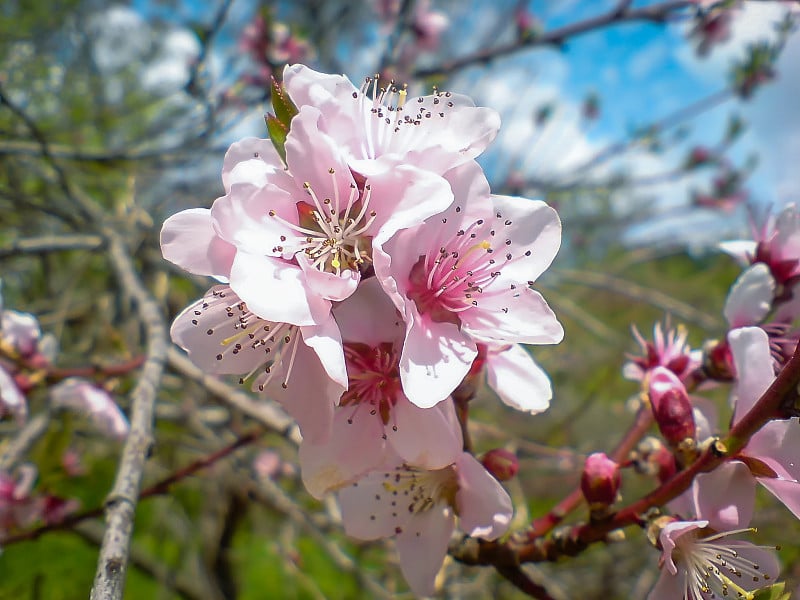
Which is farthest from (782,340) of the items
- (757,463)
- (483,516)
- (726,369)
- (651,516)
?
(483,516)

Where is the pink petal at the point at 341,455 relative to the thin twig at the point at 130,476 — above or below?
above

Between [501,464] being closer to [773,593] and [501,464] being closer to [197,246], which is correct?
[773,593]

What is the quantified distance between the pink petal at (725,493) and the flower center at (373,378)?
45cm

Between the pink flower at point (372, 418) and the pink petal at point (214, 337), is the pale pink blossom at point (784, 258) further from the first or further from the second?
the pink petal at point (214, 337)

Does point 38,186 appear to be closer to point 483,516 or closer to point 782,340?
point 483,516

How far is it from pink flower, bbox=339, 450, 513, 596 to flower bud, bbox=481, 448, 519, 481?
0.19 feet

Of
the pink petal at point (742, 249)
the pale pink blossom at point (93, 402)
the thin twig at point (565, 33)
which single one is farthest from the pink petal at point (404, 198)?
the thin twig at point (565, 33)

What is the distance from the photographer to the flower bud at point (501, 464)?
36.7 inches

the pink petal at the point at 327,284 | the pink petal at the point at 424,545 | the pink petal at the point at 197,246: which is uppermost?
the pink petal at the point at 327,284

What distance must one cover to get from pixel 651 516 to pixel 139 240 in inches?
78.8

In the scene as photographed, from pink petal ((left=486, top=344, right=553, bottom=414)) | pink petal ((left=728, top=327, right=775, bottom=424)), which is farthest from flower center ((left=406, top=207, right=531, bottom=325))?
pink petal ((left=728, top=327, right=775, bottom=424))

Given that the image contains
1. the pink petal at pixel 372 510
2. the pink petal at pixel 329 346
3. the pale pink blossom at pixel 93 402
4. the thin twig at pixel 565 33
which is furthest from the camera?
the thin twig at pixel 565 33

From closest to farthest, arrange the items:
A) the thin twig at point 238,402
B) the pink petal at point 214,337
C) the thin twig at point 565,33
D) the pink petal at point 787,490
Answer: the pink petal at point 787,490 → the pink petal at point 214,337 → the thin twig at point 238,402 → the thin twig at point 565,33

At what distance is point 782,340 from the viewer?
1001 mm
